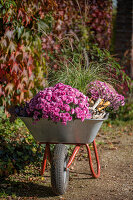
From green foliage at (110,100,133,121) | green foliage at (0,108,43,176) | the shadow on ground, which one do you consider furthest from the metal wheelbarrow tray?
green foliage at (110,100,133,121)

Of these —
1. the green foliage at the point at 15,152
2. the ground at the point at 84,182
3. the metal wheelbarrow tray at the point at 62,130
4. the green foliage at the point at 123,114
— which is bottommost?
the green foliage at the point at 123,114

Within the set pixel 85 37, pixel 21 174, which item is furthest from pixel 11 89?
pixel 85 37

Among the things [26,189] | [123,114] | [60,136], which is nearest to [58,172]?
[60,136]

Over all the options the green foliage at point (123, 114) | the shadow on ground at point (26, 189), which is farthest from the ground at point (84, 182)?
the green foliage at point (123, 114)

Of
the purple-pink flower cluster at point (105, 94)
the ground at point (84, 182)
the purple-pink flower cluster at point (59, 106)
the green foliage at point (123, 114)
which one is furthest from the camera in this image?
the green foliage at point (123, 114)

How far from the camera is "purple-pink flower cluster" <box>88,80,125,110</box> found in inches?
114

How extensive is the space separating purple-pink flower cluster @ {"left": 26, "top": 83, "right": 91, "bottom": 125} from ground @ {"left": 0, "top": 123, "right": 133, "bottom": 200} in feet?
2.21

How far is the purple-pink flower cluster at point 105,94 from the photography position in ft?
9.52

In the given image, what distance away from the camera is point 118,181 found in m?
2.82

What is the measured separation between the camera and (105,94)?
292 cm

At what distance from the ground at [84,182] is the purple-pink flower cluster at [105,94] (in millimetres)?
711

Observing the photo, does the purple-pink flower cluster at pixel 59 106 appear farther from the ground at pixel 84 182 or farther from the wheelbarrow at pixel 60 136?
the ground at pixel 84 182

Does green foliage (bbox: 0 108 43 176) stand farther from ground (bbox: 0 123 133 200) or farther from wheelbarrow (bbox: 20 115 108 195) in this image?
wheelbarrow (bbox: 20 115 108 195)

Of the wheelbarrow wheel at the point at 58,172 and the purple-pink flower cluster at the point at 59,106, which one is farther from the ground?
the purple-pink flower cluster at the point at 59,106
